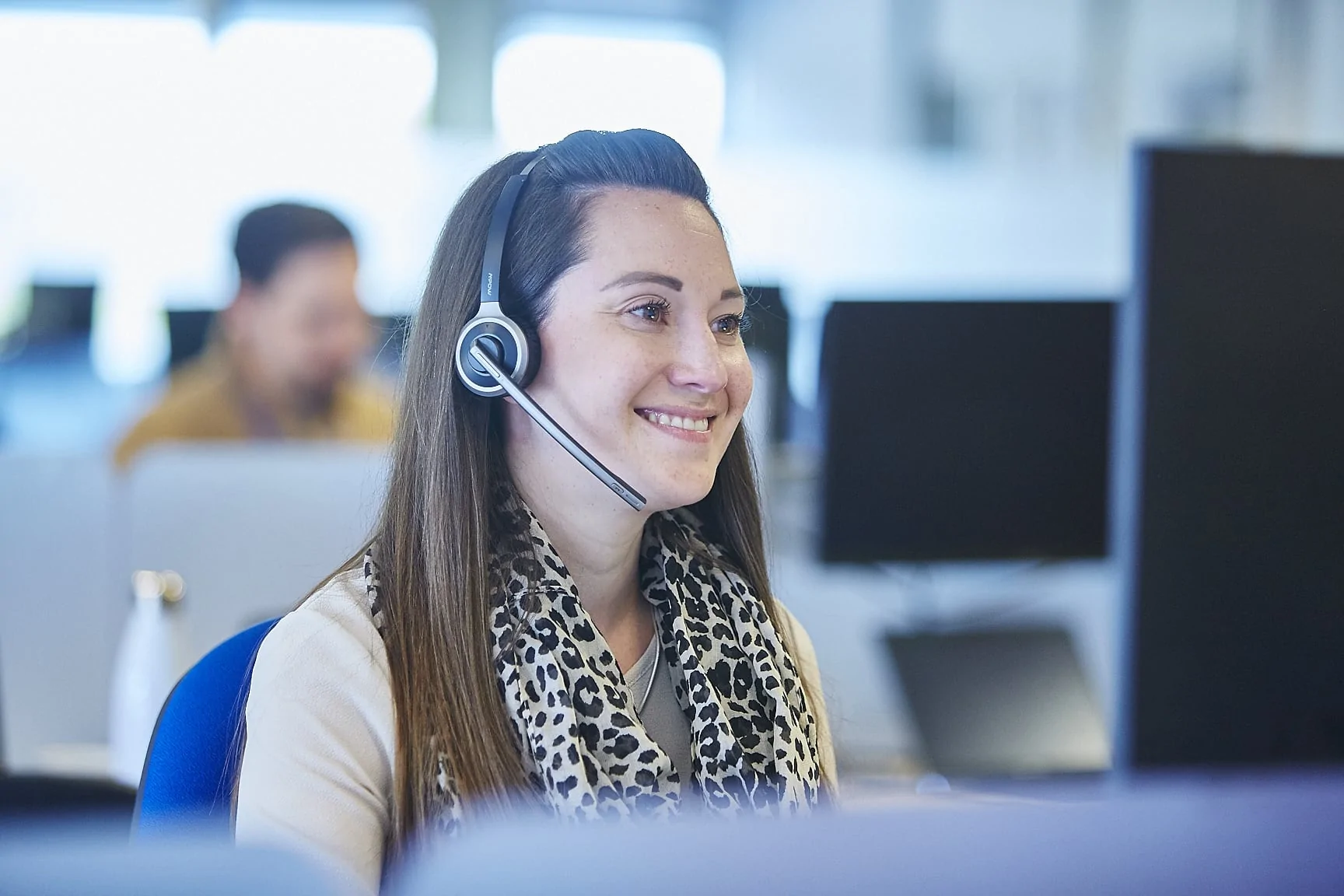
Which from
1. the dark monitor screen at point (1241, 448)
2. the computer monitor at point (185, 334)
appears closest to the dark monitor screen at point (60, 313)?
the computer monitor at point (185, 334)

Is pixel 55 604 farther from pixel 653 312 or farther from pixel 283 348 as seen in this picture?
pixel 653 312

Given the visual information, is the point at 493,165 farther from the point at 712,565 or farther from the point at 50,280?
the point at 50,280

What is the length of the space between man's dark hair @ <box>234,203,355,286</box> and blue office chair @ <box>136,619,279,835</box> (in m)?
2.04

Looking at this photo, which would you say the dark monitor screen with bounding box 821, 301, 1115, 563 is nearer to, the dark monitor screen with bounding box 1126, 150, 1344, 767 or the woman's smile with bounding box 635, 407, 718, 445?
the woman's smile with bounding box 635, 407, 718, 445

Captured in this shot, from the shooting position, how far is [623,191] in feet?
3.13

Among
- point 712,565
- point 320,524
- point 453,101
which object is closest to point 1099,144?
point 453,101

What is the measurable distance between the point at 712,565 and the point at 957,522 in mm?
861

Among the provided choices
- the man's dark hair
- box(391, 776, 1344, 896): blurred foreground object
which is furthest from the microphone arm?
the man's dark hair

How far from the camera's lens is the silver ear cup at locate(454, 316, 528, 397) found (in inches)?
36.0

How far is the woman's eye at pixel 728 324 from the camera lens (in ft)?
3.13

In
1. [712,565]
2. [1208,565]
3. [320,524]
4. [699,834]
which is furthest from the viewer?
[320,524]

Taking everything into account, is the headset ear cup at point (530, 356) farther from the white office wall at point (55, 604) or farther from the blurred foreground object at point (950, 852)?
the white office wall at point (55, 604)

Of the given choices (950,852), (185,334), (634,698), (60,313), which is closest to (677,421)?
(634,698)

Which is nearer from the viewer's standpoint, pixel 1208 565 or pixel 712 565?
pixel 1208 565
